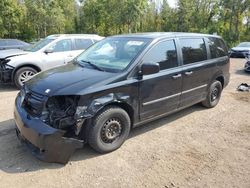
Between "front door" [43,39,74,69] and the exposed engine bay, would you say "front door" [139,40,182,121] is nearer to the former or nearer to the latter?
the exposed engine bay

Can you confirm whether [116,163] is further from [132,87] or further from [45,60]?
[45,60]

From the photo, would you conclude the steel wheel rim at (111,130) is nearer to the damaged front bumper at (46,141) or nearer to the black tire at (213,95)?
the damaged front bumper at (46,141)

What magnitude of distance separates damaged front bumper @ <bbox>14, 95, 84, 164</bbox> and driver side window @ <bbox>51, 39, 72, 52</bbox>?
494 cm

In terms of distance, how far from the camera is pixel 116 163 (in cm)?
361

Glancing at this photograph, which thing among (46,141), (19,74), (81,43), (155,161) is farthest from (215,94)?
(19,74)

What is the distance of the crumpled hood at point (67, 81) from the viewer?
3.46 m

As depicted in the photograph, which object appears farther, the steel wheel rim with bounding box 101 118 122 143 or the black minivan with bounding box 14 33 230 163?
the steel wheel rim with bounding box 101 118 122 143

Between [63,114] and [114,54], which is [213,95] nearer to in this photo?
[114,54]

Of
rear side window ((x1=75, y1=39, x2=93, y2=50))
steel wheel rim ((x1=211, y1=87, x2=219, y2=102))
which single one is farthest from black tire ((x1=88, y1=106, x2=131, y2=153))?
rear side window ((x1=75, y1=39, x2=93, y2=50))

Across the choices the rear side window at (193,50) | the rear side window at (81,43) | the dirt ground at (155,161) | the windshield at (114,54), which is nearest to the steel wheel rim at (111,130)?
the dirt ground at (155,161)

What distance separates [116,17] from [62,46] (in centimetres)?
2678

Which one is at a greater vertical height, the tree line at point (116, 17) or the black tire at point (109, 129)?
the tree line at point (116, 17)

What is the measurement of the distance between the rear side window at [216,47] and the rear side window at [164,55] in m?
A: 1.41

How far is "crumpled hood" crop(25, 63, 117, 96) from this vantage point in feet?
11.3
